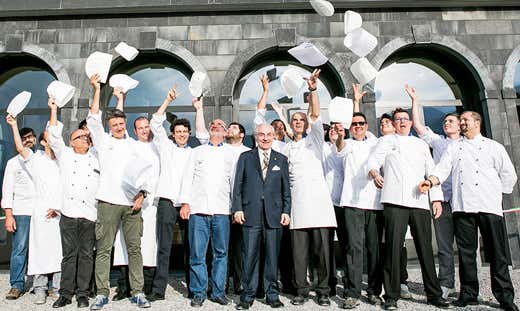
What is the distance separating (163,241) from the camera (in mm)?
4668

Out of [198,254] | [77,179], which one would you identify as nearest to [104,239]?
[77,179]

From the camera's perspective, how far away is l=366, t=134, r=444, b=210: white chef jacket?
13.9 feet

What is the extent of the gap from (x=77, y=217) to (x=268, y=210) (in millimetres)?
2250

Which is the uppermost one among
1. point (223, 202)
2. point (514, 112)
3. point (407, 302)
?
point (514, 112)

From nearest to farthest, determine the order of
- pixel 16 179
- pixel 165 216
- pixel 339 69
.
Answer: pixel 165 216 → pixel 16 179 → pixel 339 69

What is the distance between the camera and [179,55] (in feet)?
25.7

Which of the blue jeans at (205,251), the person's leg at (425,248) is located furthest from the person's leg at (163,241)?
the person's leg at (425,248)

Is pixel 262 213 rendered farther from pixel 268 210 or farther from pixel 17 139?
pixel 17 139

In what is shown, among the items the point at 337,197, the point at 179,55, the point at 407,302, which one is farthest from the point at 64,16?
the point at 407,302

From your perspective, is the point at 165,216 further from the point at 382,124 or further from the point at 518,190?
the point at 518,190

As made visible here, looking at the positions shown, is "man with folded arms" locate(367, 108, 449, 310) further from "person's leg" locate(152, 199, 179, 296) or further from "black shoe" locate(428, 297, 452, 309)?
"person's leg" locate(152, 199, 179, 296)

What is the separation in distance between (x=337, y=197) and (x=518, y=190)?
465cm

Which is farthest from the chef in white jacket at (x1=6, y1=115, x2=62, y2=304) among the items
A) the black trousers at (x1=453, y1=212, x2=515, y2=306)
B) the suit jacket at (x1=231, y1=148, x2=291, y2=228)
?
the black trousers at (x1=453, y1=212, x2=515, y2=306)

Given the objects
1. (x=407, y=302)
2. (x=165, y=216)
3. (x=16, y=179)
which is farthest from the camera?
(x=16, y=179)
